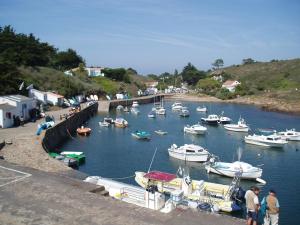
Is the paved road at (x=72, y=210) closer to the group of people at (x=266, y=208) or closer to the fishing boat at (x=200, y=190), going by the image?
the group of people at (x=266, y=208)

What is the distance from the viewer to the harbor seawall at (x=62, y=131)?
37.2 metres

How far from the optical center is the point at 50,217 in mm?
11453

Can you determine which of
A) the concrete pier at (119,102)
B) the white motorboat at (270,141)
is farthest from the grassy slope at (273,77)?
the white motorboat at (270,141)

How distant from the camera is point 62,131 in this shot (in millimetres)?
44844

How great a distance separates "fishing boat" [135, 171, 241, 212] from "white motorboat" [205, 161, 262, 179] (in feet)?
14.0

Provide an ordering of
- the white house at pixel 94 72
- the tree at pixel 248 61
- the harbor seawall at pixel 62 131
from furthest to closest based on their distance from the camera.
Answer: the tree at pixel 248 61 → the white house at pixel 94 72 → the harbor seawall at pixel 62 131

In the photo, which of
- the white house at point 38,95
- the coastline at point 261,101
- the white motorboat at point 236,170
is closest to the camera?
the white motorboat at point 236,170

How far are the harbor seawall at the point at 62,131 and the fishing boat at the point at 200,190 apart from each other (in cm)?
1451

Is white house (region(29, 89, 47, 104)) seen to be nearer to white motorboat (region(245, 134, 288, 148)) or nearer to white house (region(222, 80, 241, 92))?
white motorboat (region(245, 134, 288, 148))

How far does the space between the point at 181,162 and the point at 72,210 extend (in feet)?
78.6

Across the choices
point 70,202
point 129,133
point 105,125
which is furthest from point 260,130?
point 70,202

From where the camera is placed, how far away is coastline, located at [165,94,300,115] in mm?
82500

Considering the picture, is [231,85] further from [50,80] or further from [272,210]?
[272,210]

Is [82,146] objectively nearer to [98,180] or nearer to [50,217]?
[98,180]
